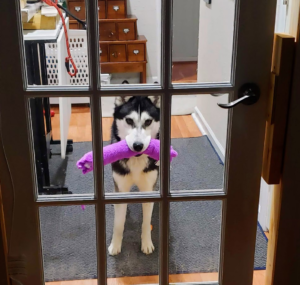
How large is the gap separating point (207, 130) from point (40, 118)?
28.4 inches

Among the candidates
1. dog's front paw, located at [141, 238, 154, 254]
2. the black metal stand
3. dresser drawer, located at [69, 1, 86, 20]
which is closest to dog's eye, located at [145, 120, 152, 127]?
the black metal stand

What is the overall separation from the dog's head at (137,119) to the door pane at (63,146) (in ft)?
0.41

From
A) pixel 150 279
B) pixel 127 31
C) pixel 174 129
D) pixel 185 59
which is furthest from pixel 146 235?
pixel 127 31

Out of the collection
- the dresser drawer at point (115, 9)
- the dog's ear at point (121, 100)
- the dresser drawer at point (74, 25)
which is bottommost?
the dog's ear at point (121, 100)

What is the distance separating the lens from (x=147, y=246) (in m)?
1.66

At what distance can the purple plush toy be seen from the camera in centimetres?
137

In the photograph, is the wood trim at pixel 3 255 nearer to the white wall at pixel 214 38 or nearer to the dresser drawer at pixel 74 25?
the dresser drawer at pixel 74 25

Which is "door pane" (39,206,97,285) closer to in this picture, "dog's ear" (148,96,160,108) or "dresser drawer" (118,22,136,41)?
"dog's ear" (148,96,160,108)

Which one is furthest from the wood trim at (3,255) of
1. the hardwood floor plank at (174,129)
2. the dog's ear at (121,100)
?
the hardwood floor plank at (174,129)

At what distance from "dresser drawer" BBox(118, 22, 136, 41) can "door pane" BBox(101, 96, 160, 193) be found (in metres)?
0.30

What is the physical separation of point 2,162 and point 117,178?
1.37 feet

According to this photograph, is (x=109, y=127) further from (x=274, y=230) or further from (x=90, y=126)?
(x=274, y=230)

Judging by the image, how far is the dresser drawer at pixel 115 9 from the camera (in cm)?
136

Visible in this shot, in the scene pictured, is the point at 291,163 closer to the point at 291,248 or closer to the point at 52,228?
the point at 291,248
